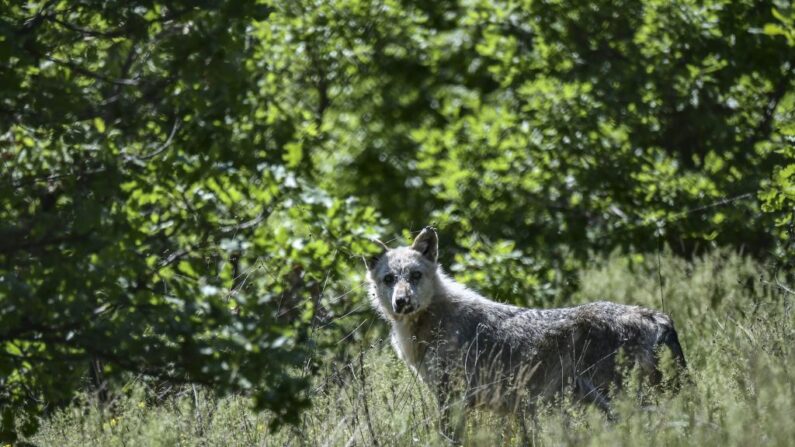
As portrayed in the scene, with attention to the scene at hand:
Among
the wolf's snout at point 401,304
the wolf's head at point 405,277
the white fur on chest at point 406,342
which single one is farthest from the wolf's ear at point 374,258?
the wolf's snout at point 401,304

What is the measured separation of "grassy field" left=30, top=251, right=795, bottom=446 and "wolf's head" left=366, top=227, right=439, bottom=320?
0.39 m

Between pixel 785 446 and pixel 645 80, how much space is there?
26.3ft

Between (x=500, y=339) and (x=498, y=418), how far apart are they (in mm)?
1199

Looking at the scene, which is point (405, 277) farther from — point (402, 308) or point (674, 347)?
point (674, 347)

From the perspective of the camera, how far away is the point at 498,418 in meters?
6.31

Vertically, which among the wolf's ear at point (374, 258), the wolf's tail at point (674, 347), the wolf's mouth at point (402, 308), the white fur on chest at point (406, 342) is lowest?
the white fur on chest at point (406, 342)

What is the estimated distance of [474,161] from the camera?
11453 mm

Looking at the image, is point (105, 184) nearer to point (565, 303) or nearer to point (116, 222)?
point (116, 222)

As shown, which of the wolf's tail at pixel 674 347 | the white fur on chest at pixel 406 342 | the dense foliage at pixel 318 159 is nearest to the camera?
the dense foliage at pixel 318 159

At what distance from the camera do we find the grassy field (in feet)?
15.4

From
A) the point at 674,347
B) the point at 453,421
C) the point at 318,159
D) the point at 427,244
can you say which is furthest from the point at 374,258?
the point at 318,159

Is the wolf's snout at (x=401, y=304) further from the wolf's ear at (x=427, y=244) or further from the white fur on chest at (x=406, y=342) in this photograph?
the wolf's ear at (x=427, y=244)

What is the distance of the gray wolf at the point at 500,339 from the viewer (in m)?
6.61

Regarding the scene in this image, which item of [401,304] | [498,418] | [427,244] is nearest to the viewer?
[498,418]
